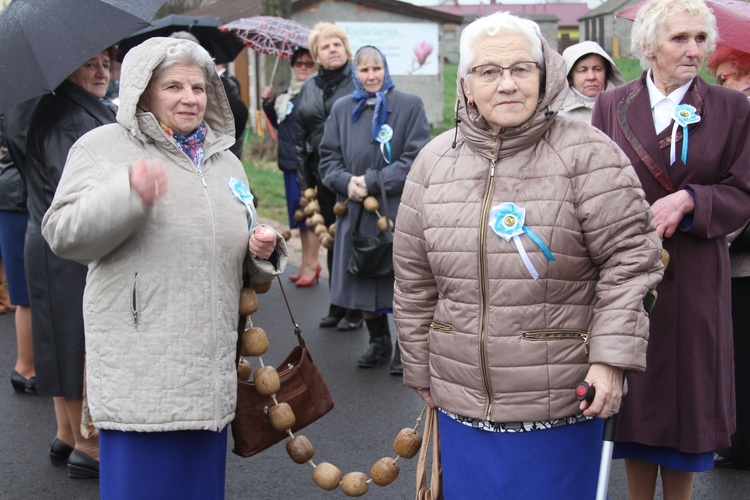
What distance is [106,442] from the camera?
10.4 feet

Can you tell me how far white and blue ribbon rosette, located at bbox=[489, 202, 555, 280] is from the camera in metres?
2.73

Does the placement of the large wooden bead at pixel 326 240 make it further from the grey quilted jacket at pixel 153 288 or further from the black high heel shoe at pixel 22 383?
the grey quilted jacket at pixel 153 288

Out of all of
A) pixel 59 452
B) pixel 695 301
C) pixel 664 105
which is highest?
pixel 664 105

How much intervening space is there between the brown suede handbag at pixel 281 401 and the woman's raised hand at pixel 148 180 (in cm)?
81

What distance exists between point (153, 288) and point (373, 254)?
9.96 feet

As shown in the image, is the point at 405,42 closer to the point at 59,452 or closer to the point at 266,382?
the point at 59,452

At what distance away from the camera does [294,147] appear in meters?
8.53

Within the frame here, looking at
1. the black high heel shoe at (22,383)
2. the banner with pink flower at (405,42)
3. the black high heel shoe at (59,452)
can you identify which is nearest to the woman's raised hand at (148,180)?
the black high heel shoe at (59,452)

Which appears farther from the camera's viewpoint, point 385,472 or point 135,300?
point 385,472

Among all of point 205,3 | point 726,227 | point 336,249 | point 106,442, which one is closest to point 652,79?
point 726,227

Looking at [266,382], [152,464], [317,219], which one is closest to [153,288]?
[152,464]

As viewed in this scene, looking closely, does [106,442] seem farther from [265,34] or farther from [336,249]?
[265,34]

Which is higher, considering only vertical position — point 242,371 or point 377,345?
point 242,371

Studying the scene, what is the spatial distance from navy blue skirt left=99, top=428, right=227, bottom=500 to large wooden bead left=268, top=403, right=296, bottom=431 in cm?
37
